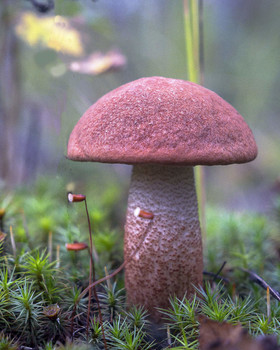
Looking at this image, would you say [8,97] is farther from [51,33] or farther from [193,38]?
[193,38]

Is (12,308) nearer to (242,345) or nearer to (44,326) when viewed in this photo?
(44,326)

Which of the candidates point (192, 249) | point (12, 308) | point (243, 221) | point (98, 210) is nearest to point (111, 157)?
point (192, 249)

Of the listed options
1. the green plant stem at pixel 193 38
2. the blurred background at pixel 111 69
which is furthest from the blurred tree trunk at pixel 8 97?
the green plant stem at pixel 193 38

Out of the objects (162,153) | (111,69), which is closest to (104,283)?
(162,153)

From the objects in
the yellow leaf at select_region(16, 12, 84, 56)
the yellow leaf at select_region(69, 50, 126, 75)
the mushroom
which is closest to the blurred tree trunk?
the yellow leaf at select_region(16, 12, 84, 56)

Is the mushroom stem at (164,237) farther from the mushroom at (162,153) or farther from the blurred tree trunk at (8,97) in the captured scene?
the blurred tree trunk at (8,97)
